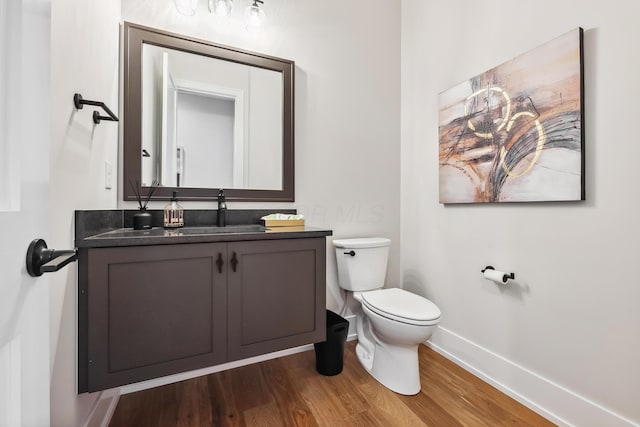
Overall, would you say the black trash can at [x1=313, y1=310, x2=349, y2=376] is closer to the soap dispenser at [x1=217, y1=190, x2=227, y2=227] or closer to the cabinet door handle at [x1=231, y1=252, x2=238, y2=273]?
the cabinet door handle at [x1=231, y1=252, x2=238, y2=273]

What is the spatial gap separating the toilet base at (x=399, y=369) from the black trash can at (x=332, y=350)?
0.75 feet

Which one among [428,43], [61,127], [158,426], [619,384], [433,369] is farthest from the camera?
[428,43]

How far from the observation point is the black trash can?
68.8 inches

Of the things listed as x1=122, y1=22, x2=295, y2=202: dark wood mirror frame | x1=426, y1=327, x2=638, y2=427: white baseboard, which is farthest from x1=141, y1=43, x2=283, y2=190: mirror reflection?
x1=426, y1=327, x2=638, y2=427: white baseboard

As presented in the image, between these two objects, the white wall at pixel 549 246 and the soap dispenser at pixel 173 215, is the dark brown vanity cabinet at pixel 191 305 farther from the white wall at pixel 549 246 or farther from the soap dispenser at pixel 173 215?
the white wall at pixel 549 246

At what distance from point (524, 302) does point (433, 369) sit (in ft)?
2.27

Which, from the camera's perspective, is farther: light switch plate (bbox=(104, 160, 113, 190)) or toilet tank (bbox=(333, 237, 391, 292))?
toilet tank (bbox=(333, 237, 391, 292))

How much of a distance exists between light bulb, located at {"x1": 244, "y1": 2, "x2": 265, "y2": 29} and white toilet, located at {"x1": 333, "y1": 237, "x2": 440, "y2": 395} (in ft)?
4.80

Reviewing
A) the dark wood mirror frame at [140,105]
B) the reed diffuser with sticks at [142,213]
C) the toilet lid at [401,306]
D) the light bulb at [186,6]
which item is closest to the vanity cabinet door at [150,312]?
the reed diffuser with sticks at [142,213]

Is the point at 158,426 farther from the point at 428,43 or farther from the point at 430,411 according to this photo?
the point at 428,43

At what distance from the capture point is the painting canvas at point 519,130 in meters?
1.33

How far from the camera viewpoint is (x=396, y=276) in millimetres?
2387

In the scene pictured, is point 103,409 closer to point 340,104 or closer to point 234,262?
point 234,262

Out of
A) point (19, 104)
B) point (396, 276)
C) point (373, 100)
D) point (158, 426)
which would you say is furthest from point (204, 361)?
point (373, 100)
